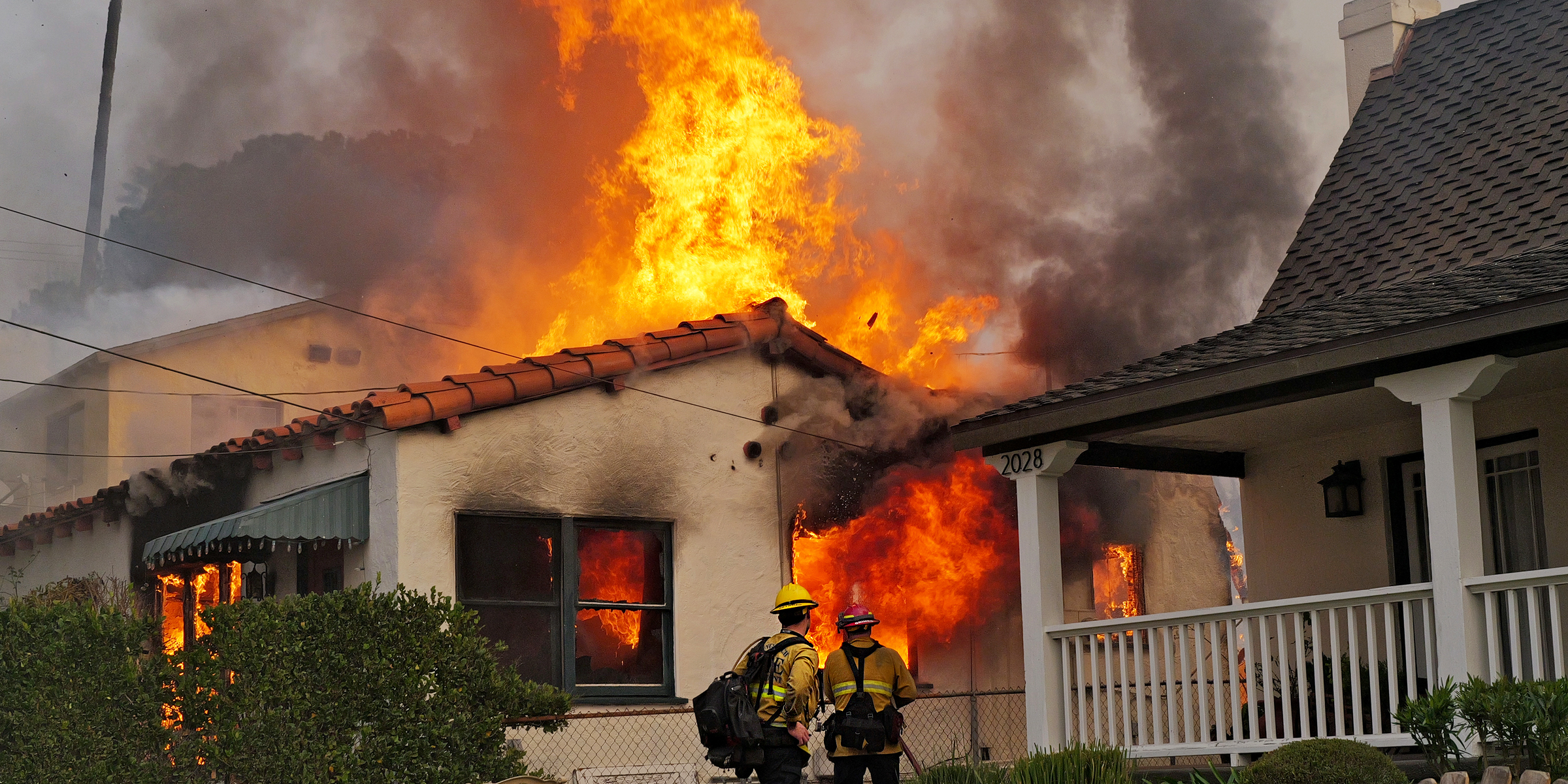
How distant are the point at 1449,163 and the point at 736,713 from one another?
7191 mm

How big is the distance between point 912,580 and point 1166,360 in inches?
168

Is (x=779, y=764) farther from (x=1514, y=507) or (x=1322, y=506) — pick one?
(x=1514, y=507)

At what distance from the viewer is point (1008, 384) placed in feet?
49.2

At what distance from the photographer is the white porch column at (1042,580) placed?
1034 centimetres

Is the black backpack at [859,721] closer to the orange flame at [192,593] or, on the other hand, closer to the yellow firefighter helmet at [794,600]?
the yellow firefighter helmet at [794,600]

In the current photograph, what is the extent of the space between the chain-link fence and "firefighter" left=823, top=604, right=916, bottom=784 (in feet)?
8.24

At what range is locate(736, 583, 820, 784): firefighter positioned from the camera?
782 centimetres

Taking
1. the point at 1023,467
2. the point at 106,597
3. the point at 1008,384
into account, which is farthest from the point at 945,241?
the point at 106,597

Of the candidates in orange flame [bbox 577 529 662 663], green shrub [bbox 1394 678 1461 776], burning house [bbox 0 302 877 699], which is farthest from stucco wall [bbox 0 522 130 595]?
green shrub [bbox 1394 678 1461 776]

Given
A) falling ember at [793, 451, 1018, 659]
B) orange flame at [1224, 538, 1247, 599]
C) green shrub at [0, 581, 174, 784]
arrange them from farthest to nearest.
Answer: orange flame at [1224, 538, 1247, 599] < falling ember at [793, 451, 1018, 659] < green shrub at [0, 581, 174, 784]

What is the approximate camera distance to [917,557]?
13836 millimetres

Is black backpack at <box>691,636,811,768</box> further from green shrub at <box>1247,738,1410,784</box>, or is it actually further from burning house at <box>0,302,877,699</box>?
burning house at <box>0,302,877,699</box>

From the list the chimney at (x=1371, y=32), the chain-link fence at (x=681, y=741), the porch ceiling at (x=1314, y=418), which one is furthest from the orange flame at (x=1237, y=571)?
the porch ceiling at (x=1314, y=418)

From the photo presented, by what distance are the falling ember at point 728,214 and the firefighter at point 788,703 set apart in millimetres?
7362
